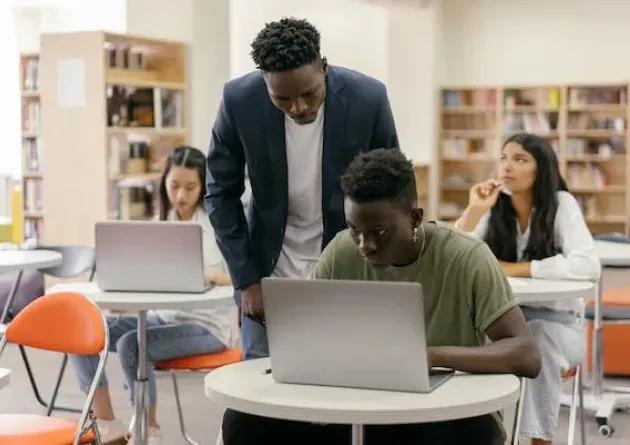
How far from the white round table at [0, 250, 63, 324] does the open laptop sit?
8.42ft

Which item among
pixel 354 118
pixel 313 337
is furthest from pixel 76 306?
pixel 313 337

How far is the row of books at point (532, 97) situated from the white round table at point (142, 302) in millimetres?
8614

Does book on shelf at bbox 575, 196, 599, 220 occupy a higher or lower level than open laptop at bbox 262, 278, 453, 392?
lower

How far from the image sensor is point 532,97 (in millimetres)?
11594

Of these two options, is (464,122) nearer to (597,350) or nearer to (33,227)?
(33,227)

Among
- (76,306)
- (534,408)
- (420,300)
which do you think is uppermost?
(420,300)

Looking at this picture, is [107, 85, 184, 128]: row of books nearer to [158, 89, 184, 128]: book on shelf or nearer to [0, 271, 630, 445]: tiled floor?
[158, 89, 184, 128]: book on shelf

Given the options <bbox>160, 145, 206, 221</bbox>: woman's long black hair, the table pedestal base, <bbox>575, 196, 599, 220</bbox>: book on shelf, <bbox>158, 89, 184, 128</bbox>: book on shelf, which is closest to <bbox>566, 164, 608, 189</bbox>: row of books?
<bbox>575, 196, 599, 220</bbox>: book on shelf

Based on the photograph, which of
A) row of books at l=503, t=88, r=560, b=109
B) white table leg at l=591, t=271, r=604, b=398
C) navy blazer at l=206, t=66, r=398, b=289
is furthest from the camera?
row of books at l=503, t=88, r=560, b=109

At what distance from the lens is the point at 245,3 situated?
36.6 ft

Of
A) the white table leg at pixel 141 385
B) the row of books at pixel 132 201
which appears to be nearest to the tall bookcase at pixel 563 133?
the row of books at pixel 132 201

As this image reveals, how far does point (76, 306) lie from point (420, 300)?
1427mm

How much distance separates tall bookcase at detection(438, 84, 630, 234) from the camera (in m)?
11.3

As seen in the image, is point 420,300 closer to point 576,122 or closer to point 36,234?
point 36,234
